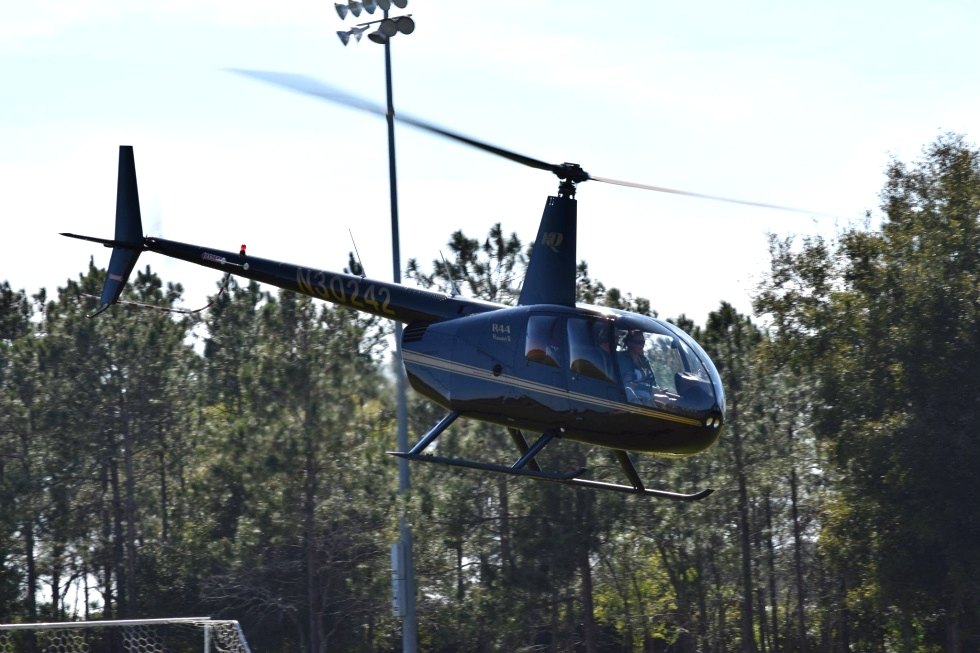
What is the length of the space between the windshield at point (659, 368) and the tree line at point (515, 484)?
475 inches

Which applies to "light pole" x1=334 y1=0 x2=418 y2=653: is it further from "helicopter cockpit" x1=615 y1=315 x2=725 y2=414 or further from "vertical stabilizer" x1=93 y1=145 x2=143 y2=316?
"helicopter cockpit" x1=615 y1=315 x2=725 y2=414

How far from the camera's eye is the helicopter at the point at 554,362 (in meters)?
12.4

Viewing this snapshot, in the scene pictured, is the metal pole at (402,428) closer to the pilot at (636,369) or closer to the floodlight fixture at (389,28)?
the floodlight fixture at (389,28)

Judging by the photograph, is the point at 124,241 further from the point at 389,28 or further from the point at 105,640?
the point at 105,640

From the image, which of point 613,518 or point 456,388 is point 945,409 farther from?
point 456,388

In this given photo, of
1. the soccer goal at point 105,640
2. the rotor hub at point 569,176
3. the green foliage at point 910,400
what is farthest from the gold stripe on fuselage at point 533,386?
the green foliage at point 910,400

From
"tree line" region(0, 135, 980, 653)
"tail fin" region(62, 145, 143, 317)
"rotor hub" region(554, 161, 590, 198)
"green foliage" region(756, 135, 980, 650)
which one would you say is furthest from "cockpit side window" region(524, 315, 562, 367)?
"green foliage" region(756, 135, 980, 650)

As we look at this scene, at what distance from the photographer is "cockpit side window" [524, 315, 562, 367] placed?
42.2 ft

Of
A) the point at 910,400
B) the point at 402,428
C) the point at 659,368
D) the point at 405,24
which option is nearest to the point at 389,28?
the point at 405,24

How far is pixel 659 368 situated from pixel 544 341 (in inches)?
50.3

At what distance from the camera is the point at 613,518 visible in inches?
1102

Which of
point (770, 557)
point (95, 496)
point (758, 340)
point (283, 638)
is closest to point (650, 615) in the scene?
point (770, 557)

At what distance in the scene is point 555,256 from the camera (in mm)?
13578

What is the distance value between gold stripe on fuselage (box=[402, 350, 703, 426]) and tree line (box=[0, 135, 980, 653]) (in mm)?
10092
